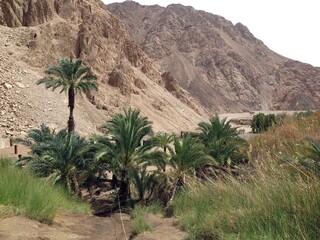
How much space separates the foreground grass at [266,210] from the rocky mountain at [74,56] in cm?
4390

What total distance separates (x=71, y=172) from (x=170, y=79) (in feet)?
240

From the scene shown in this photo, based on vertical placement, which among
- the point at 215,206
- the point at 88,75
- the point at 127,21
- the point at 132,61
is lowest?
the point at 215,206

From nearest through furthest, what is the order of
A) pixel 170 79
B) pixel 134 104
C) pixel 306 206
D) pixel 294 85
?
1. pixel 306 206
2. pixel 134 104
3. pixel 170 79
4. pixel 294 85

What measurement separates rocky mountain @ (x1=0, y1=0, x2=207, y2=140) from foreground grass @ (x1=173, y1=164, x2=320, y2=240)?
1728 inches

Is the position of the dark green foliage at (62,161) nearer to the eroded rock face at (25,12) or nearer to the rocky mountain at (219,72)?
the eroded rock face at (25,12)

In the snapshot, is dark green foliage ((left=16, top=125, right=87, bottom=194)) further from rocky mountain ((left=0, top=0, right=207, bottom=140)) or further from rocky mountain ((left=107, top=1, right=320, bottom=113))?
rocky mountain ((left=107, top=1, right=320, bottom=113))

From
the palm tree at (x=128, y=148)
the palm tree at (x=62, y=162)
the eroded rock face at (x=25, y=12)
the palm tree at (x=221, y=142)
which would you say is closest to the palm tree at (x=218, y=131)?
the palm tree at (x=221, y=142)

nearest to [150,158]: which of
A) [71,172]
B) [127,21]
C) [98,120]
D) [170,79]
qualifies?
[71,172]

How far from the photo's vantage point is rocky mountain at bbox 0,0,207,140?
51531 millimetres

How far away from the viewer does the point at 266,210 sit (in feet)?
13.9

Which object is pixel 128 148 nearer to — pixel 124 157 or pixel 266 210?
pixel 124 157

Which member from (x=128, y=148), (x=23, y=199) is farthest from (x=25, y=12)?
(x=23, y=199)

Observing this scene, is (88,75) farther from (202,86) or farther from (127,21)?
(127,21)

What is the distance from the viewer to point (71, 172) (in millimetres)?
19797
